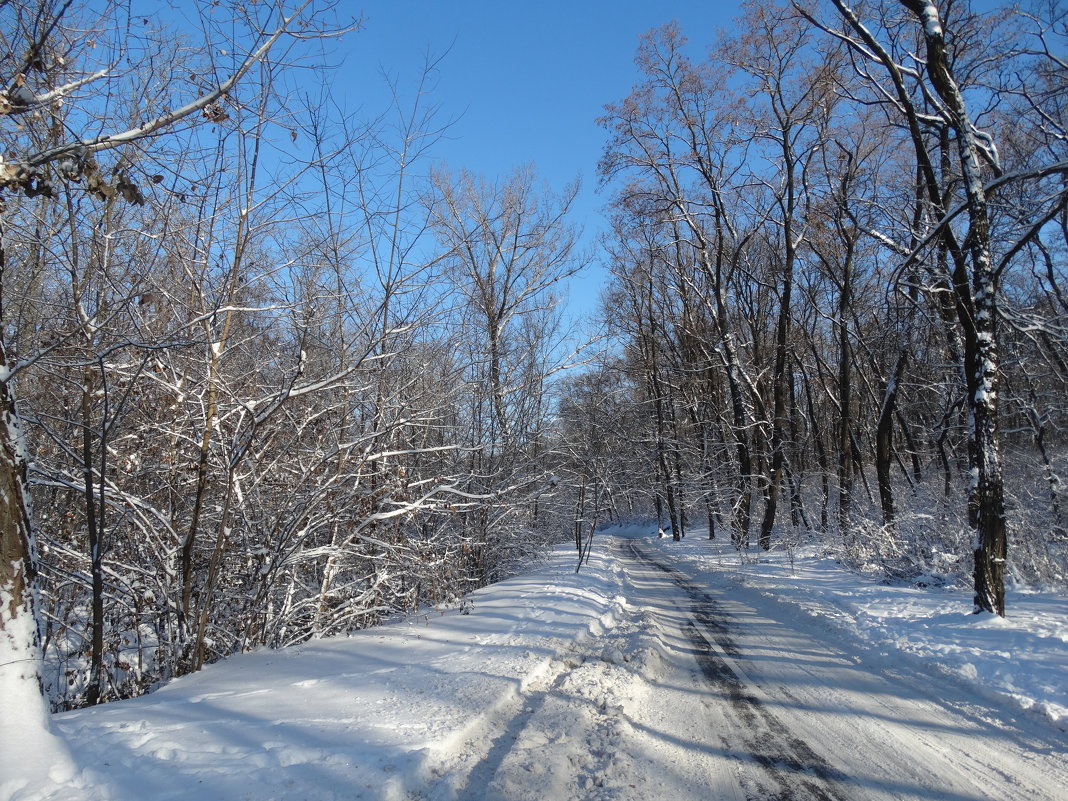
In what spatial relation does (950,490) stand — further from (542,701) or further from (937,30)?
(542,701)

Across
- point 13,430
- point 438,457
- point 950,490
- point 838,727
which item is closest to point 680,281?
point 950,490

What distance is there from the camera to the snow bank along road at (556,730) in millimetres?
3254

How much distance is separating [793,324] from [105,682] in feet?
92.5

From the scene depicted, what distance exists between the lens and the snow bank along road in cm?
325

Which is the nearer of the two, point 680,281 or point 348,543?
point 348,543

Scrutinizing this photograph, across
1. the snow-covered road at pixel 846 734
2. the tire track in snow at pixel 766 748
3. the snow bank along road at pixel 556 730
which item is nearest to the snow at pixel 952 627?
the snow bank along road at pixel 556 730

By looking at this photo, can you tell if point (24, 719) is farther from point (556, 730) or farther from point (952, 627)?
point (952, 627)

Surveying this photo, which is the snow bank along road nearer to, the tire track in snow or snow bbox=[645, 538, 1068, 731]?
the tire track in snow

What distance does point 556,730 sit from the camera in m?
4.16

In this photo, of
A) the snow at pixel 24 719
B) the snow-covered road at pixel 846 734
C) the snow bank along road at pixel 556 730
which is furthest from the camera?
the snow-covered road at pixel 846 734

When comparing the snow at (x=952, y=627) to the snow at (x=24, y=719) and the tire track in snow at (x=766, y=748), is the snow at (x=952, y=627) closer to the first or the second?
the tire track in snow at (x=766, y=748)

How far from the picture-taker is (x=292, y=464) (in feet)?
23.8

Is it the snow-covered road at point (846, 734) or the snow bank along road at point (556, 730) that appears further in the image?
the snow-covered road at point (846, 734)

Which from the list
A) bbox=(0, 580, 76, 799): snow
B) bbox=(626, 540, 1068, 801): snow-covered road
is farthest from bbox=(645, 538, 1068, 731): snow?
bbox=(0, 580, 76, 799): snow
